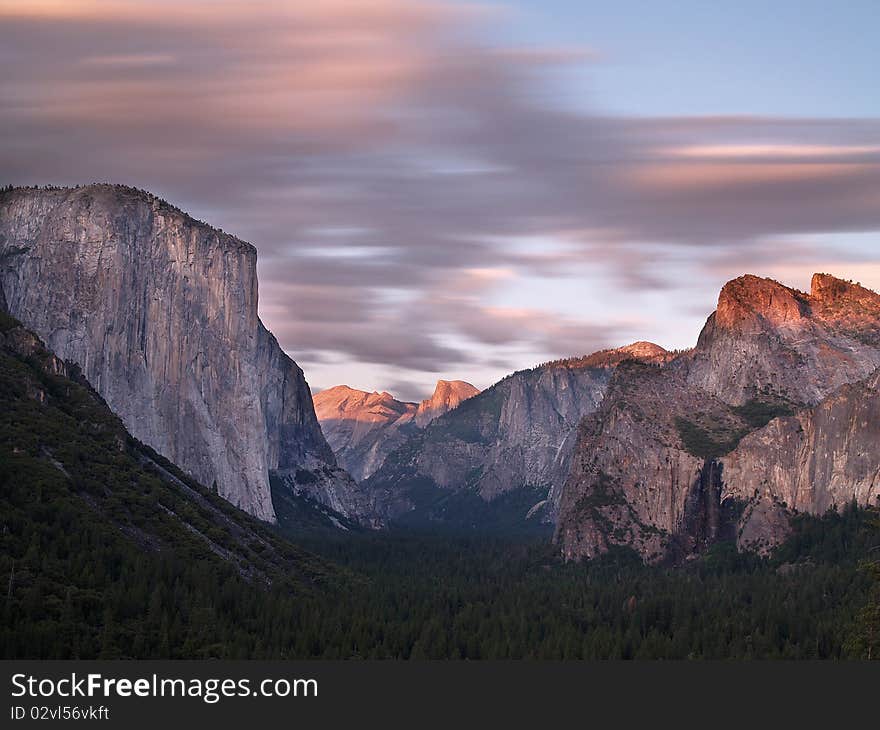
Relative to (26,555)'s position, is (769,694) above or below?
below

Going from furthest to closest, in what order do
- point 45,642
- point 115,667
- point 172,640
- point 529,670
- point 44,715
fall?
point 172,640, point 45,642, point 529,670, point 115,667, point 44,715

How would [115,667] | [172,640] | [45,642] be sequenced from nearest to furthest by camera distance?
[115,667] → [45,642] → [172,640]

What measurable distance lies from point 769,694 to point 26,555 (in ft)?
325

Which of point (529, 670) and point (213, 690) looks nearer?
point (213, 690)

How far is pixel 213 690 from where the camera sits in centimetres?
12088

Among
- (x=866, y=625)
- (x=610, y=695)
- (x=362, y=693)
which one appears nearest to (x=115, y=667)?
(x=362, y=693)

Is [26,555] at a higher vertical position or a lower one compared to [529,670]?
higher

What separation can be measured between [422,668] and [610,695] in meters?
25.4

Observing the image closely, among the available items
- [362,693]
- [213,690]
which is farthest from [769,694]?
[213,690]

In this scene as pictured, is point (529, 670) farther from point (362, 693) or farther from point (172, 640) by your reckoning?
point (172, 640)

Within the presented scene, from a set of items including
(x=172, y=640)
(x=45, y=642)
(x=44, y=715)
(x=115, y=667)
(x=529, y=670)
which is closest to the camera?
(x=44, y=715)

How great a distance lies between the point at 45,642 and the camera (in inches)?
6447

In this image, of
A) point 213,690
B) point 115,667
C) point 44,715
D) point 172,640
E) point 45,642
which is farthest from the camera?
point 172,640

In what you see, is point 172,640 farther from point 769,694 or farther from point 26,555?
point 769,694
